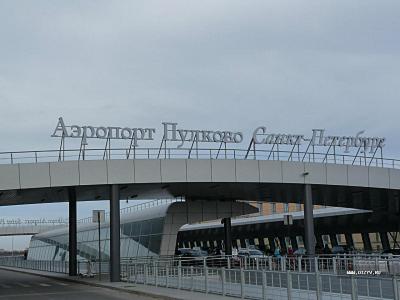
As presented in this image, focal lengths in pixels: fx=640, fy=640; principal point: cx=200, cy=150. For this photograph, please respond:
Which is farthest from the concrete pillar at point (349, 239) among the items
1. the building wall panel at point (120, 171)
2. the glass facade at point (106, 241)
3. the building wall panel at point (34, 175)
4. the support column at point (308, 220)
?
the building wall panel at point (34, 175)

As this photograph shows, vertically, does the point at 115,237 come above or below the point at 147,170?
below

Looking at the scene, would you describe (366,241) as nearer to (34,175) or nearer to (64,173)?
(64,173)

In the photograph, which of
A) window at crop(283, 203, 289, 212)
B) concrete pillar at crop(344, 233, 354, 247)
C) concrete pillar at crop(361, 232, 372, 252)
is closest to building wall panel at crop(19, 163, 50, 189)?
concrete pillar at crop(361, 232, 372, 252)

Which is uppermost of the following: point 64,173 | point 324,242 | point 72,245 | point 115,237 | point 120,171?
point 120,171

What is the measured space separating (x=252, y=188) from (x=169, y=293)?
17.0 m

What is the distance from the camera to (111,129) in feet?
114

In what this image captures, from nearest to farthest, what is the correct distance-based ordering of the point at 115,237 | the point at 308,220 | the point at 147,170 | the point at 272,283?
the point at 272,283 → the point at 115,237 → the point at 147,170 → the point at 308,220

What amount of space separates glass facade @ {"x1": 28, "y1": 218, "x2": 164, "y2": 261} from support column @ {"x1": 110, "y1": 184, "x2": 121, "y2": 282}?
568 inches

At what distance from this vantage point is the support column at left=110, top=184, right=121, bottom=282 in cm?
3134

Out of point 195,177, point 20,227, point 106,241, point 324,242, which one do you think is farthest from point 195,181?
point 20,227

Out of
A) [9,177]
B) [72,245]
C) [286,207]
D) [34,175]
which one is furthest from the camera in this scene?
[286,207]

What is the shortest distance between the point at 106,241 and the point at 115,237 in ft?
92.7

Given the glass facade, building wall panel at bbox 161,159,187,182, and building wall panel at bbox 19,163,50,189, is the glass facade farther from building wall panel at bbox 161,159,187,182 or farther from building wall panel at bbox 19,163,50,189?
building wall panel at bbox 19,163,50,189

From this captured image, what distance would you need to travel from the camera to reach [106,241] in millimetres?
59344
